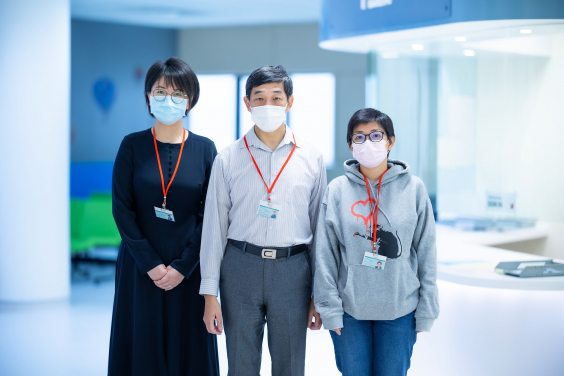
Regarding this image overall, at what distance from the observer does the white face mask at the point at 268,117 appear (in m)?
2.12

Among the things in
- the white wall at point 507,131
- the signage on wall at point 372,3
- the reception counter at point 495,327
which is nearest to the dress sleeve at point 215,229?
the reception counter at point 495,327

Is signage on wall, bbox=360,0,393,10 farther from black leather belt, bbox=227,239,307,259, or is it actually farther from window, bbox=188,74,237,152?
window, bbox=188,74,237,152

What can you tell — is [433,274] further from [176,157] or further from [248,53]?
[248,53]

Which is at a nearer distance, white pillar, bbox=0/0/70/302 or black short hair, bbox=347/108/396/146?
black short hair, bbox=347/108/396/146

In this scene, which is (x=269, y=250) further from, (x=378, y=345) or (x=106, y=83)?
(x=106, y=83)

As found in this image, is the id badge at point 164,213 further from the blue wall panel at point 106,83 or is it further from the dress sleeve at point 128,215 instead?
the blue wall panel at point 106,83

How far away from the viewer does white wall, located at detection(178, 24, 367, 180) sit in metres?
8.35

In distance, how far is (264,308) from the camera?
213 cm

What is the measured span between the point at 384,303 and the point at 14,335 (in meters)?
3.67

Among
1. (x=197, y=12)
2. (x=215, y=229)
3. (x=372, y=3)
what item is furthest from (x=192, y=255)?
(x=197, y=12)

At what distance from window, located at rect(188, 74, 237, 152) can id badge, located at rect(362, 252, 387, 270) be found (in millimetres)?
7095

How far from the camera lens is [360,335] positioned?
2.05 metres

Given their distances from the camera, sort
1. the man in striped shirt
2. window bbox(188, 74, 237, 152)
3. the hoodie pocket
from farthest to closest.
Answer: window bbox(188, 74, 237, 152) < the man in striped shirt < the hoodie pocket

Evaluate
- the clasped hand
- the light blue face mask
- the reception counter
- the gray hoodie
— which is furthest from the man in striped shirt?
the reception counter
